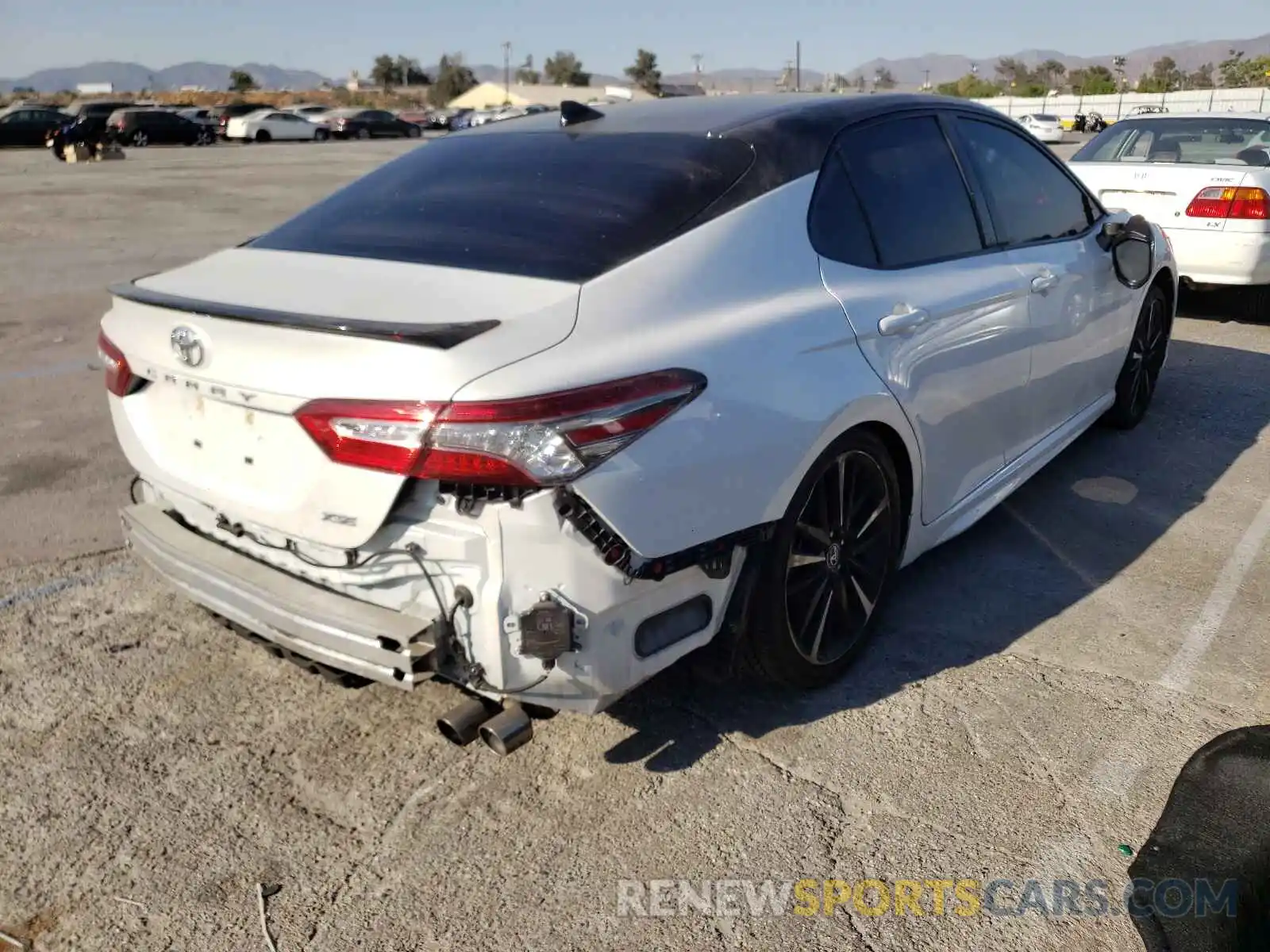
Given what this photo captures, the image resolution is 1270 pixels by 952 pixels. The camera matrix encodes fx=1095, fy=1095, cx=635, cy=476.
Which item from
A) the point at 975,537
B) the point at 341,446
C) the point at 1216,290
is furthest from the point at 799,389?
the point at 1216,290

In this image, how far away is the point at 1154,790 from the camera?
2898 mm

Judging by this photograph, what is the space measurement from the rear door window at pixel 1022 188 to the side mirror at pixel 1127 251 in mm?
105

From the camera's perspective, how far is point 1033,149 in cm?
467

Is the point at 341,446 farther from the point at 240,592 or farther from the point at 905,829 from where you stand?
the point at 905,829

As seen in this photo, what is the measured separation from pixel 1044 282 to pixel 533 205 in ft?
6.93

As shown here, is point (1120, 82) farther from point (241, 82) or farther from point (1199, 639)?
point (1199, 639)

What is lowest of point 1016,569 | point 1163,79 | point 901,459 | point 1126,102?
point 1163,79

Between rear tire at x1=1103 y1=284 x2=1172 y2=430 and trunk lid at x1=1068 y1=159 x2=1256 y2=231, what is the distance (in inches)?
99.6

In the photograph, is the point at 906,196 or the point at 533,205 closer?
the point at 533,205

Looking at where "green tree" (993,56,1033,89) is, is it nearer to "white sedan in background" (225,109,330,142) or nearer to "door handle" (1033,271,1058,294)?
"white sedan in background" (225,109,330,142)

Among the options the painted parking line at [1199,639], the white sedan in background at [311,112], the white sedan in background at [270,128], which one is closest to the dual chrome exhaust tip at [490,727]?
the painted parking line at [1199,639]

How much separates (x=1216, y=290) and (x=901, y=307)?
7535 mm

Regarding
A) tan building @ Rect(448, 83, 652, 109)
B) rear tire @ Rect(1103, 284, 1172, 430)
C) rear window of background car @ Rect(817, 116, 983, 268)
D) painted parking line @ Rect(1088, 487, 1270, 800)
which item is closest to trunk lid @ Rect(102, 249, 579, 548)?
rear window of background car @ Rect(817, 116, 983, 268)

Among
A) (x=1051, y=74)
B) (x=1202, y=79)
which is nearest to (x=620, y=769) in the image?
(x=1202, y=79)
